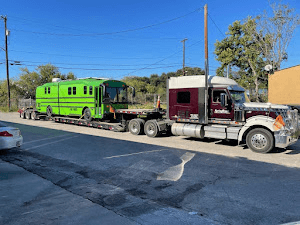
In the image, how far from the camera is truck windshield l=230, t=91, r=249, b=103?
10.2m

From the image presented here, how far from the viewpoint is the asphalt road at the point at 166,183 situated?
3984 mm

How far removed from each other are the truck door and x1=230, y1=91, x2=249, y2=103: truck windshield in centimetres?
26

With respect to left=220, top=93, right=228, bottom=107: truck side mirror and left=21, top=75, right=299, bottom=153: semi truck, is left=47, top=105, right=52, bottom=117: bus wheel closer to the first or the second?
left=21, top=75, right=299, bottom=153: semi truck

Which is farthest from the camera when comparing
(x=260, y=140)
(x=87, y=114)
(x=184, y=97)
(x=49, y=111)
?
(x=49, y=111)

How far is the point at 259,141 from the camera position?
29.3 ft

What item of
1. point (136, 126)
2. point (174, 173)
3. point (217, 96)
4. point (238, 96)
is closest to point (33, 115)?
point (136, 126)

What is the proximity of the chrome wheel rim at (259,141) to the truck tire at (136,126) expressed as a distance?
19.4ft

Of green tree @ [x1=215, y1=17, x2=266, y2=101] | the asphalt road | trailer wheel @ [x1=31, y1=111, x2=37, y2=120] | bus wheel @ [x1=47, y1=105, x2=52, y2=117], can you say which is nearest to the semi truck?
the asphalt road

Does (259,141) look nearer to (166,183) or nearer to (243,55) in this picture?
(166,183)

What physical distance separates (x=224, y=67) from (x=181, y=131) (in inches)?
943

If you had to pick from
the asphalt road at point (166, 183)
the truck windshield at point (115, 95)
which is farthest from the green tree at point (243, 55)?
the asphalt road at point (166, 183)

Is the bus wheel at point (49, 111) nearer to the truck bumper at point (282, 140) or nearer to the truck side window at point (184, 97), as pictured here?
the truck side window at point (184, 97)

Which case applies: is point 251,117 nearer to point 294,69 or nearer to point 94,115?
point 94,115

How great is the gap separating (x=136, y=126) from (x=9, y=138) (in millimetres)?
6669
